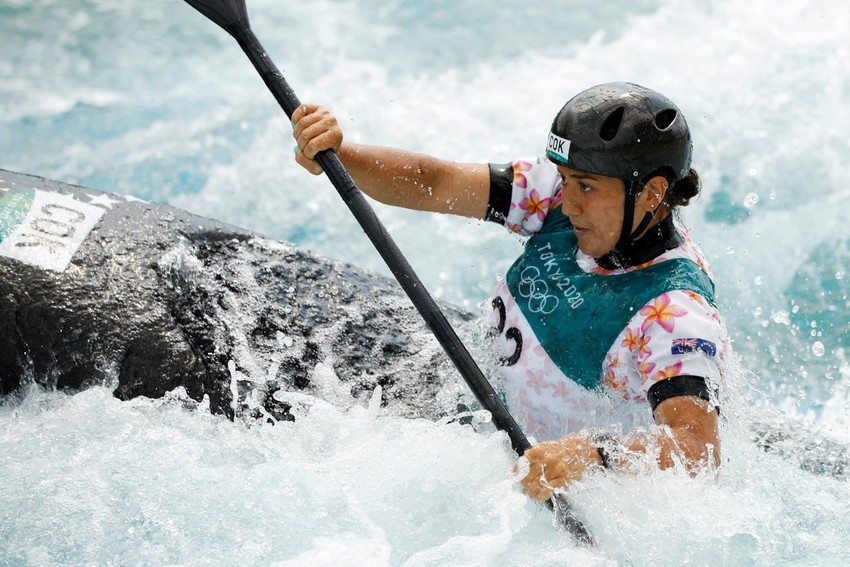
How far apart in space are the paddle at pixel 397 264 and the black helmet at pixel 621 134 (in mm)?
519

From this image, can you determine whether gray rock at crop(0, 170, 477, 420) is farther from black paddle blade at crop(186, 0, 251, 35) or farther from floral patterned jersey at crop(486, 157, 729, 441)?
black paddle blade at crop(186, 0, 251, 35)

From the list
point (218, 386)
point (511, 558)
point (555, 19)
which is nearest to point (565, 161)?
point (511, 558)

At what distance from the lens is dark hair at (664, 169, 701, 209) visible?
2693 mm

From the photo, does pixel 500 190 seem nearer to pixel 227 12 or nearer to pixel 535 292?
pixel 535 292

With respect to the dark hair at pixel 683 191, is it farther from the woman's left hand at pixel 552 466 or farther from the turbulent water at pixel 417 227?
the woman's left hand at pixel 552 466

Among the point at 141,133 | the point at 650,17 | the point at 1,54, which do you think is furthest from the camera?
the point at 650,17

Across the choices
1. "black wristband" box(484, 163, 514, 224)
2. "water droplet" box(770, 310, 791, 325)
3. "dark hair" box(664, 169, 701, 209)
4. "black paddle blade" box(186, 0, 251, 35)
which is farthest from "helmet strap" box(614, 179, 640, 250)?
"water droplet" box(770, 310, 791, 325)

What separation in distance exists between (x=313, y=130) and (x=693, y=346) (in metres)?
1.11

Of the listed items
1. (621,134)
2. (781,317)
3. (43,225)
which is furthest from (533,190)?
(781,317)

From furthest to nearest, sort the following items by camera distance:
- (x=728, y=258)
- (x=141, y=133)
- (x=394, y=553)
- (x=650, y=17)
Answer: (x=650, y=17) < (x=141, y=133) < (x=728, y=258) < (x=394, y=553)

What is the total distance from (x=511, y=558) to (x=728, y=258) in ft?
13.2

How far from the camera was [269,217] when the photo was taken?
22.7 ft

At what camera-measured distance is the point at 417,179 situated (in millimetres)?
2967

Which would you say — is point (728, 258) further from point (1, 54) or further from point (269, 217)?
A: point (1, 54)
